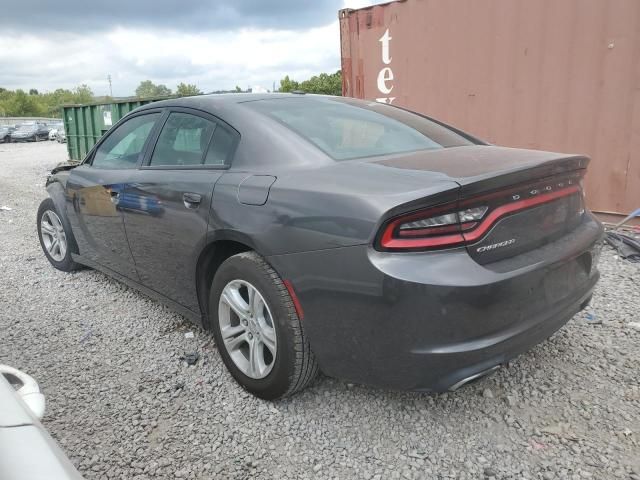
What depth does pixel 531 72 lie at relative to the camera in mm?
5387

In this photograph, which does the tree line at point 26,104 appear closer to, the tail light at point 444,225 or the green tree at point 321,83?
the green tree at point 321,83

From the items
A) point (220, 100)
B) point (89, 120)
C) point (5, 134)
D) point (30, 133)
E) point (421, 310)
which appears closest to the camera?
point (421, 310)

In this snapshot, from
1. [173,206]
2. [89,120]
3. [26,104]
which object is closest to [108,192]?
[173,206]

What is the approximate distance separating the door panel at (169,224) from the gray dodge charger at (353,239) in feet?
0.04

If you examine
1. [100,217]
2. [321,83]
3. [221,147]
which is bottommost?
[100,217]

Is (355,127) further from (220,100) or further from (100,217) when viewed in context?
(100,217)

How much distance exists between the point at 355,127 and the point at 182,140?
1.07m

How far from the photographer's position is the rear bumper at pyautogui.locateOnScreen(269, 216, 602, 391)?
1797 millimetres

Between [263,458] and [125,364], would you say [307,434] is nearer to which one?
[263,458]

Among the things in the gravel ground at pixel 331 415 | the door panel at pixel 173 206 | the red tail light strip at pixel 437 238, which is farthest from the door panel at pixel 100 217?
the red tail light strip at pixel 437 238

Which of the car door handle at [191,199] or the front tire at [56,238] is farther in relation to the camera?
the front tire at [56,238]

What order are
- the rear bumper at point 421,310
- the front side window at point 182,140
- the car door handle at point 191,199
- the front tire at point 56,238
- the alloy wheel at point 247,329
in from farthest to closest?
the front tire at point 56,238 → the front side window at point 182,140 → the car door handle at point 191,199 → the alloy wheel at point 247,329 → the rear bumper at point 421,310

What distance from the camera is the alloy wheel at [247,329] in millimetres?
2344

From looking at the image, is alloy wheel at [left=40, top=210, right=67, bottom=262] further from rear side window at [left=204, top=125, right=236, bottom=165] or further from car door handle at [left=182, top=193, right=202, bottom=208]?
rear side window at [left=204, top=125, right=236, bottom=165]
